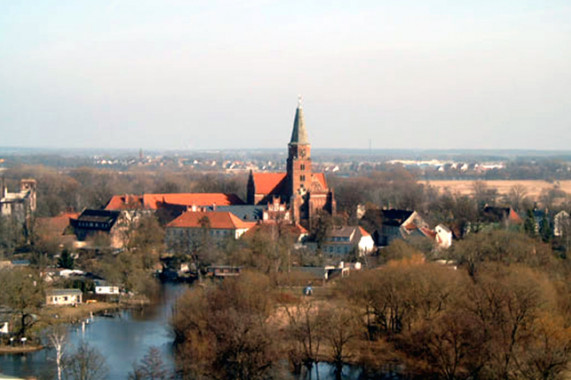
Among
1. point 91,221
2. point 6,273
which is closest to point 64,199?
point 91,221

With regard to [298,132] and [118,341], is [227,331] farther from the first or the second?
[298,132]

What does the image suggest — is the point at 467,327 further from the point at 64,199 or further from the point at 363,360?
the point at 64,199

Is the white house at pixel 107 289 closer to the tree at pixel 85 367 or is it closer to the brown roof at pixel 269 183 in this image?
the tree at pixel 85 367

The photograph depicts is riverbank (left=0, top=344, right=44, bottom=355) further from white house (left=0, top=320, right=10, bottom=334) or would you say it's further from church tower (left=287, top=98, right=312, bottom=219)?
church tower (left=287, top=98, right=312, bottom=219)

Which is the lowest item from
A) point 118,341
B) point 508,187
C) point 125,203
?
point 508,187

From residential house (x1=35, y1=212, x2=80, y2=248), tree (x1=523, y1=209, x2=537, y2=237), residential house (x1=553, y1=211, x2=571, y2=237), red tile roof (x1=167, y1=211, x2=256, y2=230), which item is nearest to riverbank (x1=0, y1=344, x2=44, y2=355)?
residential house (x1=35, y1=212, x2=80, y2=248)

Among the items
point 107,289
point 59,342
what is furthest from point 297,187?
point 59,342
